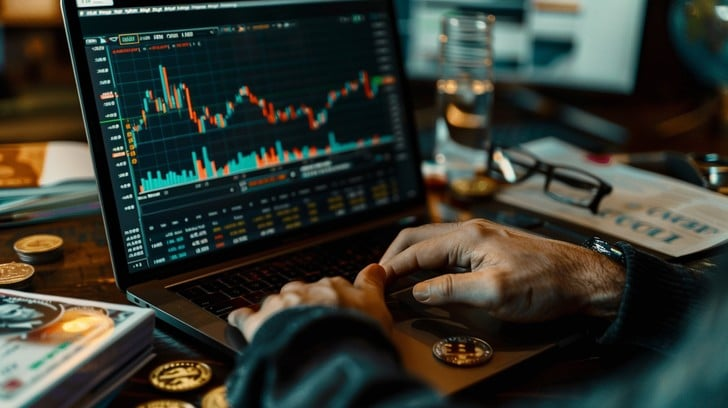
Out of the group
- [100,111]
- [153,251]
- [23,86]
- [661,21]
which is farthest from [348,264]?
[23,86]

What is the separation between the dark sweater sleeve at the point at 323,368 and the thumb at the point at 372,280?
13cm

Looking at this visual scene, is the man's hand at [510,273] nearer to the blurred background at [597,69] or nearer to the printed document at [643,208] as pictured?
the printed document at [643,208]

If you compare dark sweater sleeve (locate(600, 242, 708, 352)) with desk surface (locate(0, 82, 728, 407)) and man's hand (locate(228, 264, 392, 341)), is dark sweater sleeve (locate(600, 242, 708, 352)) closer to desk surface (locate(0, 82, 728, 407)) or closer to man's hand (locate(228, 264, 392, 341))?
desk surface (locate(0, 82, 728, 407))

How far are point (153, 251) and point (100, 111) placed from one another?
18cm

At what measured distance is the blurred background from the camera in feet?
5.49

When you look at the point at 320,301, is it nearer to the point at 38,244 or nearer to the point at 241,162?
the point at 241,162

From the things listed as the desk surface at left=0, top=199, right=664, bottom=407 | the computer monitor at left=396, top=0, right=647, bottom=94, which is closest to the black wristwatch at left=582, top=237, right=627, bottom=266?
the desk surface at left=0, top=199, right=664, bottom=407

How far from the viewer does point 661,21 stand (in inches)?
70.0

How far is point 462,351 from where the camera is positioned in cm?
79

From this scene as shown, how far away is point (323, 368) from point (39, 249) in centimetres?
57

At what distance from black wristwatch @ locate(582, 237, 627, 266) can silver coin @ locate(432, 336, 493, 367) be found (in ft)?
0.69

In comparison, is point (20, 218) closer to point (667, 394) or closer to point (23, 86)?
point (667, 394)

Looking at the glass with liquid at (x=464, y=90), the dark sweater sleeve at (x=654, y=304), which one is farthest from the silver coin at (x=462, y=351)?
the glass with liquid at (x=464, y=90)

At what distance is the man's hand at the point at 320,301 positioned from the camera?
77cm
